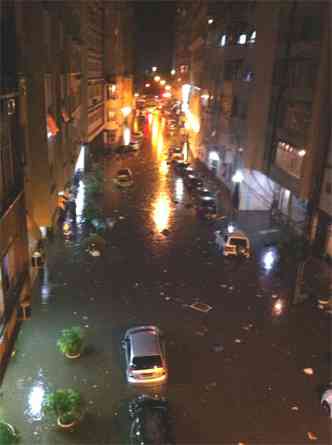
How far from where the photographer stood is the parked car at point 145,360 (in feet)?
46.5

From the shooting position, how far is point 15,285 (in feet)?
42.9

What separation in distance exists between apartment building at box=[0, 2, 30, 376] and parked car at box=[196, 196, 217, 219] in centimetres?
1828

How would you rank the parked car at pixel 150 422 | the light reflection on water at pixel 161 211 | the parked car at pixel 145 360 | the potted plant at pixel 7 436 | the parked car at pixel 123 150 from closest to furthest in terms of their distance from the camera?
the potted plant at pixel 7 436
the parked car at pixel 150 422
the parked car at pixel 145 360
the light reflection on water at pixel 161 211
the parked car at pixel 123 150

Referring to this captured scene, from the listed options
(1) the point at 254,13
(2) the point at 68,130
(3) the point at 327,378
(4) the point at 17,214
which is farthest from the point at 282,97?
(4) the point at 17,214

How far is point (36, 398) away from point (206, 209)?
66.4ft

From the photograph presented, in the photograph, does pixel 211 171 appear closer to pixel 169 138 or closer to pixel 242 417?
pixel 169 138

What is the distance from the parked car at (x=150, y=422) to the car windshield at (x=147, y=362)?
4.58 ft

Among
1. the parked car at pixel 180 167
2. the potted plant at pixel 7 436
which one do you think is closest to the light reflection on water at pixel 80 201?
the parked car at pixel 180 167


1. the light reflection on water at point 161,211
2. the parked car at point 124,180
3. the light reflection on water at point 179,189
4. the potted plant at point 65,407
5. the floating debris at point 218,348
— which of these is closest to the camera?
the potted plant at point 65,407

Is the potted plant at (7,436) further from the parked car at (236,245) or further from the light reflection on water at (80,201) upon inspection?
the light reflection on water at (80,201)

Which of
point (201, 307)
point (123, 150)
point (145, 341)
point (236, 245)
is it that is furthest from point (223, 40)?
point (145, 341)

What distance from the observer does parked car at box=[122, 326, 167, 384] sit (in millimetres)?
14180

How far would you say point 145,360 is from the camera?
1432cm

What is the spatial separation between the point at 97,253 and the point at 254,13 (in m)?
21.2
